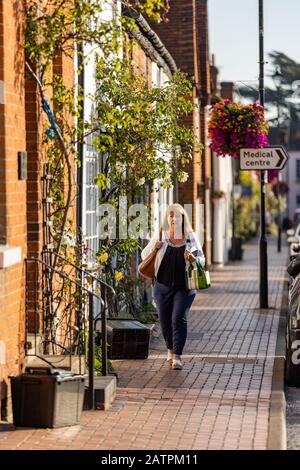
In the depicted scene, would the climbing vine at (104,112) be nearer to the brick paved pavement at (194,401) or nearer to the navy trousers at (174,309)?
the navy trousers at (174,309)

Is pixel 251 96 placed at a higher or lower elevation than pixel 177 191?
higher

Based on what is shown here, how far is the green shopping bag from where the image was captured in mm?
11836

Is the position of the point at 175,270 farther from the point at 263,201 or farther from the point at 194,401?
the point at 263,201

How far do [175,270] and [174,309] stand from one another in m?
0.47

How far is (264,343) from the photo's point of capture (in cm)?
1450

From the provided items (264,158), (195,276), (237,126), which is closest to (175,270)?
(195,276)

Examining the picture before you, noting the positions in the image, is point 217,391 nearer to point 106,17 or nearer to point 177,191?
point 106,17

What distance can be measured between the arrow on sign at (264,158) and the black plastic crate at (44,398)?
10052 mm

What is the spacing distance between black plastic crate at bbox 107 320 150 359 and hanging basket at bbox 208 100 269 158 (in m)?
6.06

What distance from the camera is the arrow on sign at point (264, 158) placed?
60.3 ft

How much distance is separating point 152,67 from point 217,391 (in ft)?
36.0

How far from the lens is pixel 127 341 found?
1283 centimetres

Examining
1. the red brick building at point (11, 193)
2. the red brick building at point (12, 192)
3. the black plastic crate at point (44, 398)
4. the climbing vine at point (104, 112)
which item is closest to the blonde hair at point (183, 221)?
the climbing vine at point (104, 112)
